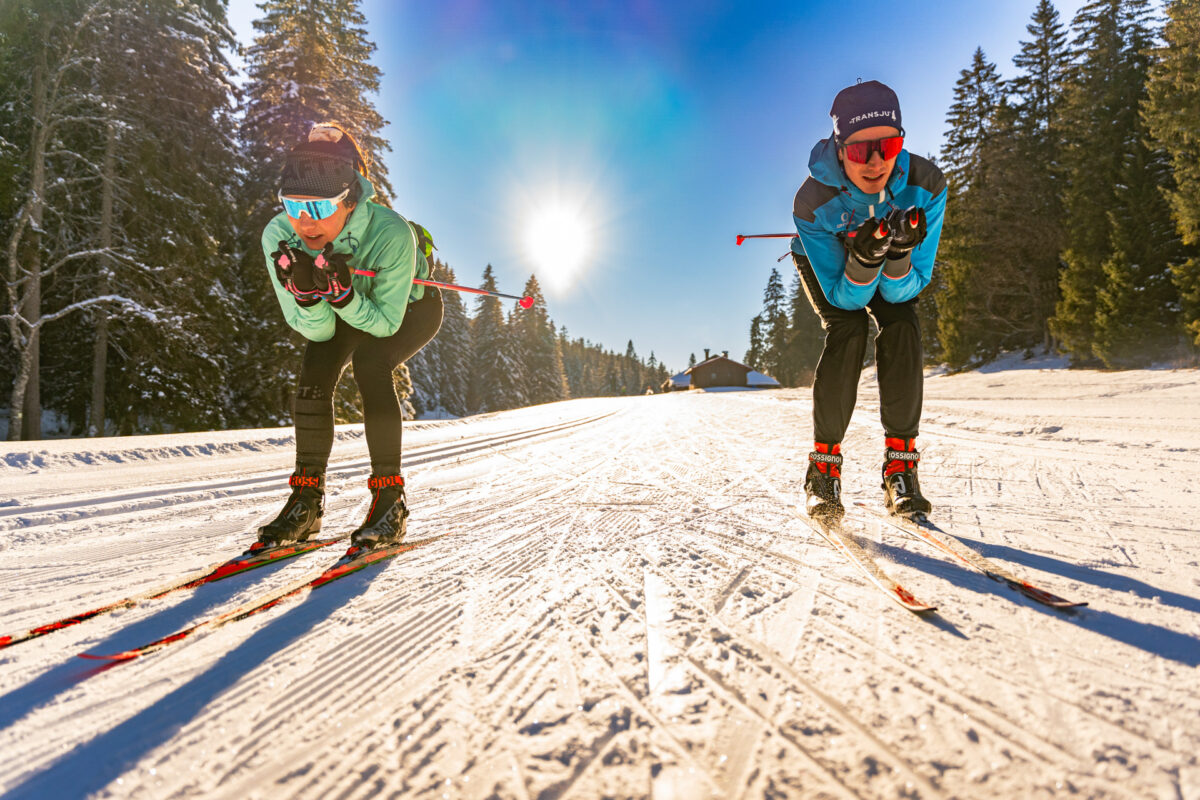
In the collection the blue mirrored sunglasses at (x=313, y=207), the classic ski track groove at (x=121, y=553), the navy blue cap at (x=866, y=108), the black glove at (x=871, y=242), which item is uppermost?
the navy blue cap at (x=866, y=108)

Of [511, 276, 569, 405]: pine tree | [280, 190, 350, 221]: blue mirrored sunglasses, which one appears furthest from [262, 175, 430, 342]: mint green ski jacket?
[511, 276, 569, 405]: pine tree

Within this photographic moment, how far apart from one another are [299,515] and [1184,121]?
22058 millimetres

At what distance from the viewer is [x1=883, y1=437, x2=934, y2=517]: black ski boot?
1.99m

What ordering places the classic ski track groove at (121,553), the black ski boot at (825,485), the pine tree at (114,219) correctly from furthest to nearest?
the pine tree at (114,219) → the black ski boot at (825,485) → the classic ski track groove at (121,553)

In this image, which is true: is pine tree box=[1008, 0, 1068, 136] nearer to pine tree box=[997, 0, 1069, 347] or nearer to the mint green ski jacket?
pine tree box=[997, 0, 1069, 347]

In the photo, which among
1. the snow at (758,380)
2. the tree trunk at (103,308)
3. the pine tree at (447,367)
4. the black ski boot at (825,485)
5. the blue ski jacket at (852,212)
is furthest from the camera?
the snow at (758,380)

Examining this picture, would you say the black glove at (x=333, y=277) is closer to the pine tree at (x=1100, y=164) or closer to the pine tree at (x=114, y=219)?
the pine tree at (x=114, y=219)

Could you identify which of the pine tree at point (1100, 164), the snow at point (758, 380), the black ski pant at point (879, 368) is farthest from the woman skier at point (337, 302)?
the snow at point (758, 380)

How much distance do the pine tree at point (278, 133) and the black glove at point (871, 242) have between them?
1241 centimetres

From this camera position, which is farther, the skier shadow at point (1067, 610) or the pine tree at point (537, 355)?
the pine tree at point (537, 355)

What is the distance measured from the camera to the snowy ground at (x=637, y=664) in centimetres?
70

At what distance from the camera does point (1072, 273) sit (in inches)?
679

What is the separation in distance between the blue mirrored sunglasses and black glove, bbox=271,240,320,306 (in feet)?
0.48

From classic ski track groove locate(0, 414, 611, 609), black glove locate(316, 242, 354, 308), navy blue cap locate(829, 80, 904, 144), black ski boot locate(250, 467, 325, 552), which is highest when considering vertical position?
navy blue cap locate(829, 80, 904, 144)
